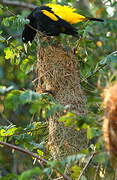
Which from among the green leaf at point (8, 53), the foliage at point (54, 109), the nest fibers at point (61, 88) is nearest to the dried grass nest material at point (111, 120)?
the foliage at point (54, 109)

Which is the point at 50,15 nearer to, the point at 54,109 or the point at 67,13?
the point at 67,13

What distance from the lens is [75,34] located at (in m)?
3.63

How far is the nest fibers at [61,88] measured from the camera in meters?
2.96

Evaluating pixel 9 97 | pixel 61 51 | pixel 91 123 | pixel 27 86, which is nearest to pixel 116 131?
pixel 91 123

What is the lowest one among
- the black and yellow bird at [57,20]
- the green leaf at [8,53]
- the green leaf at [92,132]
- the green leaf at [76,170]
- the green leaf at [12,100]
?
the green leaf at [76,170]

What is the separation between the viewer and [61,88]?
3.08 meters

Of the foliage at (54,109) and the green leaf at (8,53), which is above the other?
the green leaf at (8,53)

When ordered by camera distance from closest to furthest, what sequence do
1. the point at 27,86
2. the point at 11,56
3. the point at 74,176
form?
the point at 74,176
the point at 11,56
the point at 27,86

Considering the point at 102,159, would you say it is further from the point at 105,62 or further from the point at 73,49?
the point at 73,49

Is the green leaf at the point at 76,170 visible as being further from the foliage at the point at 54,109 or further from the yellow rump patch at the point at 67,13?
the yellow rump patch at the point at 67,13

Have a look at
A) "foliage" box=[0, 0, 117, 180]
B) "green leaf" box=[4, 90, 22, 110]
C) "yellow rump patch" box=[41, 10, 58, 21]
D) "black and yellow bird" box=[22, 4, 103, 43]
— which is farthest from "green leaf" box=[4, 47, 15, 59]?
"green leaf" box=[4, 90, 22, 110]

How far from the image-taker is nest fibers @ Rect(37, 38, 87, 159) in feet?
9.72

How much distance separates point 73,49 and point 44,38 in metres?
0.22

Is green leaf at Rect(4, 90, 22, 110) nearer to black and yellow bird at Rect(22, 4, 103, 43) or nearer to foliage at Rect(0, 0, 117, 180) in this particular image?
foliage at Rect(0, 0, 117, 180)
